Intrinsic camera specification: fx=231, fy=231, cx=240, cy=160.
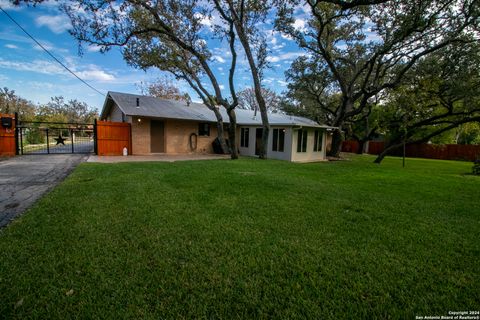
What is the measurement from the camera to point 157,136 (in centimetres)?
1393

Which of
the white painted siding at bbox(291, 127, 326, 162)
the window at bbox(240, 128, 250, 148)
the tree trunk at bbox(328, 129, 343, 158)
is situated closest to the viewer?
the white painted siding at bbox(291, 127, 326, 162)

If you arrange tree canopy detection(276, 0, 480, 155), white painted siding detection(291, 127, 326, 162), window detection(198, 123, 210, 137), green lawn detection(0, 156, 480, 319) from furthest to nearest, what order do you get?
window detection(198, 123, 210, 137), white painted siding detection(291, 127, 326, 162), tree canopy detection(276, 0, 480, 155), green lawn detection(0, 156, 480, 319)

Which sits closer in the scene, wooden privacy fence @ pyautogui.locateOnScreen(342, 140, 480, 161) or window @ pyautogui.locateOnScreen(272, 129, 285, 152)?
window @ pyautogui.locateOnScreen(272, 129, 285, 152)

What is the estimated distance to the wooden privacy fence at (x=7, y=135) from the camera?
10.1 metres

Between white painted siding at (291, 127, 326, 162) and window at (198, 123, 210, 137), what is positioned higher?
window at (198, 123, 210, 137)

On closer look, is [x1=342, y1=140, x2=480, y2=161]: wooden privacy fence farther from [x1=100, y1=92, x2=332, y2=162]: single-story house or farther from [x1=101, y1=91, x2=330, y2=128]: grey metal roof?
[x1=101, y1=91, x2=330, y2=128]: grey metal roof

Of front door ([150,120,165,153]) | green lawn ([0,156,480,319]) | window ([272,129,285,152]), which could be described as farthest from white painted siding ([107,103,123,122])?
green lawn ([0,156,480,319])

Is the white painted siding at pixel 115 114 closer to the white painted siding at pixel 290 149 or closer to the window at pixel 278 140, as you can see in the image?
the white painted siding at pixel 290 149

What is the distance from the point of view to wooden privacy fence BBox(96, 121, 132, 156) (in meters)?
12.1

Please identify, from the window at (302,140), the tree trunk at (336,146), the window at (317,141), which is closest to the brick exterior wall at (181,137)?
the window at (302,140)

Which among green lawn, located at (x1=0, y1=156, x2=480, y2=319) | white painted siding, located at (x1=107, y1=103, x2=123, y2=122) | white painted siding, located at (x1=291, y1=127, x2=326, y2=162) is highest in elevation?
white painted siding, located at (x1=107, y1=103, x2=123, y2=122)

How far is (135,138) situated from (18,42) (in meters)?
7.01

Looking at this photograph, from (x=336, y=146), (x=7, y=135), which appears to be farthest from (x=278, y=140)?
(x=7, y=135)

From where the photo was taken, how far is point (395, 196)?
16.6 ft
